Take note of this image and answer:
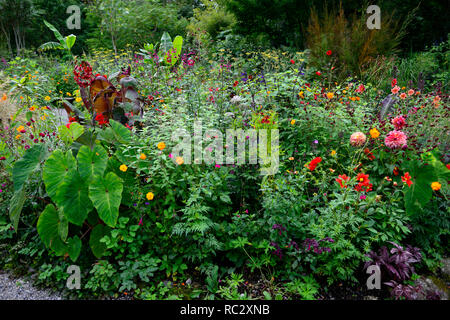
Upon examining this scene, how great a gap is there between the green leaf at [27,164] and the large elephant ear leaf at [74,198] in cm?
39

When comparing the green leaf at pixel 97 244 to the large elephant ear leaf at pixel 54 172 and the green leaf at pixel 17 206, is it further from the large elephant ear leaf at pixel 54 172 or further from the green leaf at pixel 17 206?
the green leaf at pixel 17 206

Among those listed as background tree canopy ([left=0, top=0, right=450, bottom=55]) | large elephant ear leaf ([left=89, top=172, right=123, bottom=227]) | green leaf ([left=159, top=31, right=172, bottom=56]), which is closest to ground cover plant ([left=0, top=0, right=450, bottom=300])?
large elephant ear leaf ([left=89, top=172, right=123, bottom=227])

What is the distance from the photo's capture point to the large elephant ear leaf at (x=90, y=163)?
2.06m

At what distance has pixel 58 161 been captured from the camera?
2.07 metres

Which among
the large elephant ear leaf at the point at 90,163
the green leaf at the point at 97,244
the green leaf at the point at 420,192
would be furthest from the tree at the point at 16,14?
the green leaf at the point at 420,192

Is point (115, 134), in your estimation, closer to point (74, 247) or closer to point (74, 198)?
point (74, 198)

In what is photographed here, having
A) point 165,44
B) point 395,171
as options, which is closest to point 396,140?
point 395,171

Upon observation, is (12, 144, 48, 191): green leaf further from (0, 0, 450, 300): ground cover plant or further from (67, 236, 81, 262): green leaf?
(67, 236, 81, 262): green leaf

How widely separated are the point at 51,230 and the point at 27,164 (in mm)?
538

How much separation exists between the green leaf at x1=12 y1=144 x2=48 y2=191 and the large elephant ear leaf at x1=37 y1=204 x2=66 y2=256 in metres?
0.31

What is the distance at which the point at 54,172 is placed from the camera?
80.7 inches

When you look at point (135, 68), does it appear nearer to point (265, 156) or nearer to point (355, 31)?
point (265, 156)

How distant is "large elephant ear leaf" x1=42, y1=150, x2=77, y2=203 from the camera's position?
2027 mm
